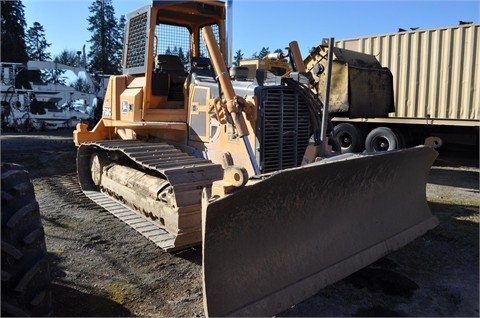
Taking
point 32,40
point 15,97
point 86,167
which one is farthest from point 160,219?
point 32,40

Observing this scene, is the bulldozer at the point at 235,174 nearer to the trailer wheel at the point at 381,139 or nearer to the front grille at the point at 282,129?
the front grille at the point at 282,129

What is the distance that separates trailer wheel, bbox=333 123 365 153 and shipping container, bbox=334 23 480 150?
0.61 ft

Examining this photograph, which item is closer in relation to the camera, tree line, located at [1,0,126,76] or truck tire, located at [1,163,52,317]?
truck tire, located at [1,163,52,317]

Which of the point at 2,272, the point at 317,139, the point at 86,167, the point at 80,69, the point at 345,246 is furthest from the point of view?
the point at 80,69

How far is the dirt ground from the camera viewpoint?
3.35m

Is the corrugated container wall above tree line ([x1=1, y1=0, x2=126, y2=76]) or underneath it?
underneath

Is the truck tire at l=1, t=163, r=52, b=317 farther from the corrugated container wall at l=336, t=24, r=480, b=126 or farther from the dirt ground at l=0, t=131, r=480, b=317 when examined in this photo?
the corrugated container wall at l=336, t=24, r=480, b=126

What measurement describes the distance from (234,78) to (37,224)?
9.81 feet

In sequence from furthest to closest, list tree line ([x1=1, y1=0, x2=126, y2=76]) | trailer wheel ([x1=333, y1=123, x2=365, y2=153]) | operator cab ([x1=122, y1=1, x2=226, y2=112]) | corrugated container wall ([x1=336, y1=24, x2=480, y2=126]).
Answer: tree line ([x1=1, y1=0, x2=126, y2=76]), trailer wheel ([x1=333, y1=123, x2=365, y2=153]), corrugated container wall ([x1=336, y1=24, x2=480, y2=126]), operator cab ([x1=122, y1=1, x2=226, y2=112])

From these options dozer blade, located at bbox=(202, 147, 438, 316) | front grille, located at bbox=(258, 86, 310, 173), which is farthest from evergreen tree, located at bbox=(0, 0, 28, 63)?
dozer blade, located at bbox=(202, 147, 438, 316)

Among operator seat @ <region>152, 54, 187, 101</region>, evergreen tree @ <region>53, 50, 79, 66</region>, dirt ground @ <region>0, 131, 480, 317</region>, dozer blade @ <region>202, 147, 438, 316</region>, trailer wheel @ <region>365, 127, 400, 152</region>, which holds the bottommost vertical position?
dirt ground @ <region>0, 131, 480, 317</region>

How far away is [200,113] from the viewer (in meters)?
5.09

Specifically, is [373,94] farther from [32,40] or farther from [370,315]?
[32,40]

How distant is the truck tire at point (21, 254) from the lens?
2521 mm
